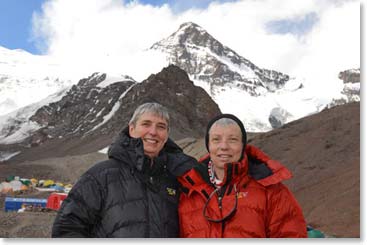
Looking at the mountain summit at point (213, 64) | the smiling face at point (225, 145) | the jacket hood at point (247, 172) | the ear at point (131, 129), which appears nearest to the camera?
the jacket hood at point (247, 172)

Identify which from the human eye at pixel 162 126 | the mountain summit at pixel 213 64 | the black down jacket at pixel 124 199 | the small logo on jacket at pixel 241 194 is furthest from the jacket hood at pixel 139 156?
the mountain summit at pixel 213 64

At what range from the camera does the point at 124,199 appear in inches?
83.0

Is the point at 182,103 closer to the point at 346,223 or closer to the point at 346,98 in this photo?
the point at 346,223

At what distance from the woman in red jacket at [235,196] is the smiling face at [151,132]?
21cm

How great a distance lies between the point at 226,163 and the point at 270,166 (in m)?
0.20

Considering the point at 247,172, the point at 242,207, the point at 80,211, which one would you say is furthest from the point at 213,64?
the point at 80,211

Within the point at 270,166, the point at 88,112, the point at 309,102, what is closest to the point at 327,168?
the point at 270,166

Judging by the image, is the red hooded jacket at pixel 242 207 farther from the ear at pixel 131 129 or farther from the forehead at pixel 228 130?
the ear at pixel 131 129

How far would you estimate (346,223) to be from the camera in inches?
286

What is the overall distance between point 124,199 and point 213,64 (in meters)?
180

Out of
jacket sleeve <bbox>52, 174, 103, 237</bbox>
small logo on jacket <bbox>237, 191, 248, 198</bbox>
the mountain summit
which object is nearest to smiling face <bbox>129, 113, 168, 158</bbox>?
jacket sleeve <bbox>52, 174, 103, 237</bbox>

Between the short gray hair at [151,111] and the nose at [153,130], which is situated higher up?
the short gray hair at [151,111]

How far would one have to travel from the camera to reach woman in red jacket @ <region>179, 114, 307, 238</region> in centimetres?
209

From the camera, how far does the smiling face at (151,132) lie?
2295 millimetres
